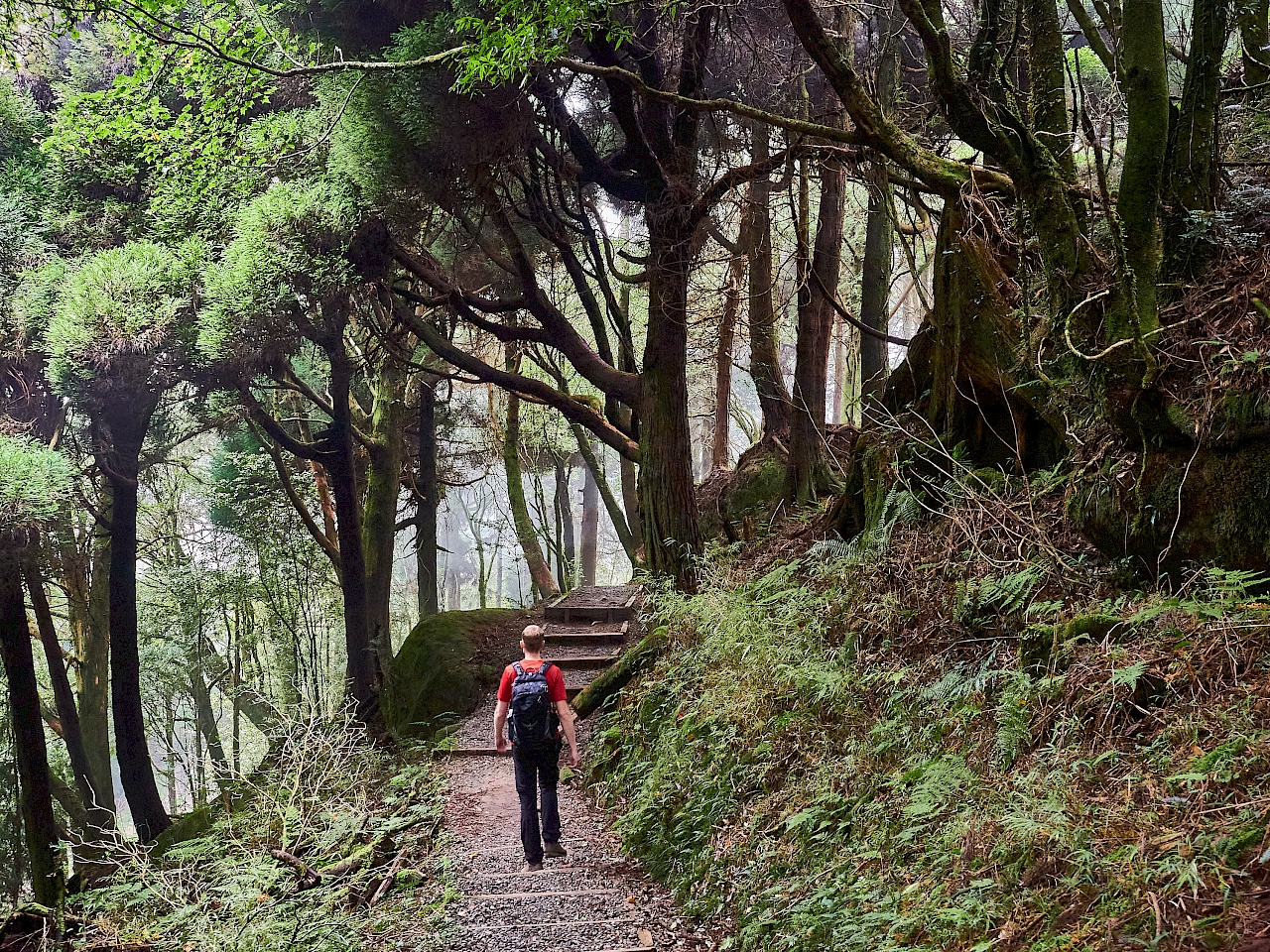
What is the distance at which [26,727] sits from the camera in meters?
11.8

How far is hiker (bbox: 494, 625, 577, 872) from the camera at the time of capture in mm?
6047

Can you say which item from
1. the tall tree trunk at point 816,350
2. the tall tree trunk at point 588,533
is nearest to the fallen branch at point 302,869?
the tall tree trunk at point 816,350

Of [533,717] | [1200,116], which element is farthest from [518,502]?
[1200,116]

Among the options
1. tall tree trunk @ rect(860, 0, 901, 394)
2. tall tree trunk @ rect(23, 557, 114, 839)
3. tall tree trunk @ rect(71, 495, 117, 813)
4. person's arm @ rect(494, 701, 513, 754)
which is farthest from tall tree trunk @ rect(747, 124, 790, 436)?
tall tree trunk @ rect(71, 495, 117, 813)

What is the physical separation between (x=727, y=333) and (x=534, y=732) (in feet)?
26.0

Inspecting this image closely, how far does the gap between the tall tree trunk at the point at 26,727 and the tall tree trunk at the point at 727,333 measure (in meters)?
10.1

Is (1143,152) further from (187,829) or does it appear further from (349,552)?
(187,829)

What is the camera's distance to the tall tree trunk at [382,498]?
51.6 feet

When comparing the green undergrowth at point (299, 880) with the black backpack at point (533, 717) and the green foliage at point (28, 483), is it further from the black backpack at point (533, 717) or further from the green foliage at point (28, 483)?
the green foliage at point (28, 483)

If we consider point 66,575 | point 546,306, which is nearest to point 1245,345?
point 546,306

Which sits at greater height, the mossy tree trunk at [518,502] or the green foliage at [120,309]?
the green foliage at [120,309]

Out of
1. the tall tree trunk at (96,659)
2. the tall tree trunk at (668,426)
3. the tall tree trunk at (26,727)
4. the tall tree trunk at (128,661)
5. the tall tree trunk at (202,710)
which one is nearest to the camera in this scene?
the tall tree trunk at (668,426)

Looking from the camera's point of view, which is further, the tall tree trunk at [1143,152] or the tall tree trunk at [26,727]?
the tall tree trunk at [26,727]

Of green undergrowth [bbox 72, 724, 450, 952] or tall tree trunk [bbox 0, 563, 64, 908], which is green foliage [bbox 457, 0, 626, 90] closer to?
green undergrowth [bbox 72, 724, 450, 952]
